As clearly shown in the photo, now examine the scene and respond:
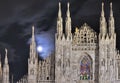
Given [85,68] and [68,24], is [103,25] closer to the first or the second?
[68,24]

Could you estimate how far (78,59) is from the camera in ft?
138

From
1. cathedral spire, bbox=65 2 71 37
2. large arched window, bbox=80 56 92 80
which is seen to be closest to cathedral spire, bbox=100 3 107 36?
large arched window, bbox=80 56 92 80

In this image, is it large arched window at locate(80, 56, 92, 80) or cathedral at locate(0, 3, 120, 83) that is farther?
large arched window at locate(80, 56, 92, 80)

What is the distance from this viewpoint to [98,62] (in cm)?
4162

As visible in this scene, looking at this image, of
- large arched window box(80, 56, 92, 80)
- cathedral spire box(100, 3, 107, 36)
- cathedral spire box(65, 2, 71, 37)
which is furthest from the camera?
large arched window box(80, 56, 92, 80)

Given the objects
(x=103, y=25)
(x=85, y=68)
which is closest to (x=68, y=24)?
(x=103, y=25)

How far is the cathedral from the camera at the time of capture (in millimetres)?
41062

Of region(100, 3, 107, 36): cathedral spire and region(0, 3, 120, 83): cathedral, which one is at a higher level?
region(100, 3, 107, 36): cathedral spire

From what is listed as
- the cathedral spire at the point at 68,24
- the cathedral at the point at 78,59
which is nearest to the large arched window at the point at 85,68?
the cathedral at the point at 78,59

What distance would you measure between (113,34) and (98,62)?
10.0 feet

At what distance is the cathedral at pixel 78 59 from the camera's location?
135 ft

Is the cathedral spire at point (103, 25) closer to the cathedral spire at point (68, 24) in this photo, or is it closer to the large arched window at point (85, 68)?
the large arched window at point (85, 68)

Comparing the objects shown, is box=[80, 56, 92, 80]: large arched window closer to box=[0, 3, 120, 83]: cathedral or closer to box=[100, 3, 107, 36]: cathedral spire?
box=[0, 3, 120, 83]: cathedral

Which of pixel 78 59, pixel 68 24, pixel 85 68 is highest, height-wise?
pixel 68 24
